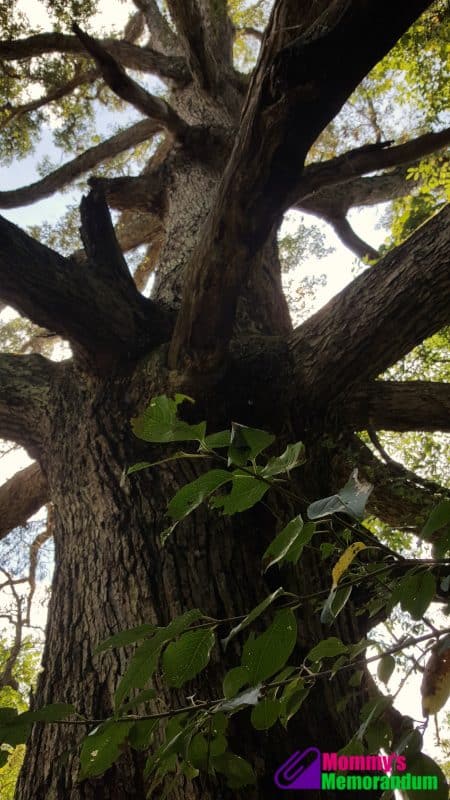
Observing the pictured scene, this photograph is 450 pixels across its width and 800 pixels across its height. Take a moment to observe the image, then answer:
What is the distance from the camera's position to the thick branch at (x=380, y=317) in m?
2.11

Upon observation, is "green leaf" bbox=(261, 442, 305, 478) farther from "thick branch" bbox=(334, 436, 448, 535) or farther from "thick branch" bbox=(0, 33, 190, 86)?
"thick branch" bbox=(0, 33, 190, 86)

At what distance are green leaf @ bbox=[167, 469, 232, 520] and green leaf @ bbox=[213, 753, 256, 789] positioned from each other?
350 mm

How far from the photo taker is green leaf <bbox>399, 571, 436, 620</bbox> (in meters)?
0.62

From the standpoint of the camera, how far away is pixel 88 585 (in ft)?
6.40

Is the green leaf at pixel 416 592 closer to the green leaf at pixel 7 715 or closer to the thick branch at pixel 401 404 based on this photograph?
the green leaf at pixel 7 715

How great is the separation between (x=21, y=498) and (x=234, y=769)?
2748 mm

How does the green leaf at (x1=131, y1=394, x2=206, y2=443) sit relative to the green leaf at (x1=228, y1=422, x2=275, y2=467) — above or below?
above

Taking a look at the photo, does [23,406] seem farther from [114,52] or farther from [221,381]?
[114,52]

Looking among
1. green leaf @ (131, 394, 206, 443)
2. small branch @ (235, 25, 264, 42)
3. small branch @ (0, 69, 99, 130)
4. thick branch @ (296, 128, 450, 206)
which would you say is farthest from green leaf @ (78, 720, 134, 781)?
small branch @ (235, 25, 264, 42)

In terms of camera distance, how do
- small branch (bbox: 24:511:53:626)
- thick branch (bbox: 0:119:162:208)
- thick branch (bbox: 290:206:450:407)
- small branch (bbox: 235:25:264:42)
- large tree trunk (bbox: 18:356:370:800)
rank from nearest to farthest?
large tree trunk (bbox: 18:356:370:800), thick branch (bbox: 290:206:450:407), thick branch (bbox: 0:119:162:208), small branch (bbox: 24:511:53:626), small branch (bbox: 235:25:264:42)

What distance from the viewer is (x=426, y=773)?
1.70 ft

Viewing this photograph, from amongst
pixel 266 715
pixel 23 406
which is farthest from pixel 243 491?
pixel 23 406

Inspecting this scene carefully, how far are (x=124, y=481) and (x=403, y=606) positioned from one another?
168 cm

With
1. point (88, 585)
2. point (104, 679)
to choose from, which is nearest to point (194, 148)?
point (88, 585)
